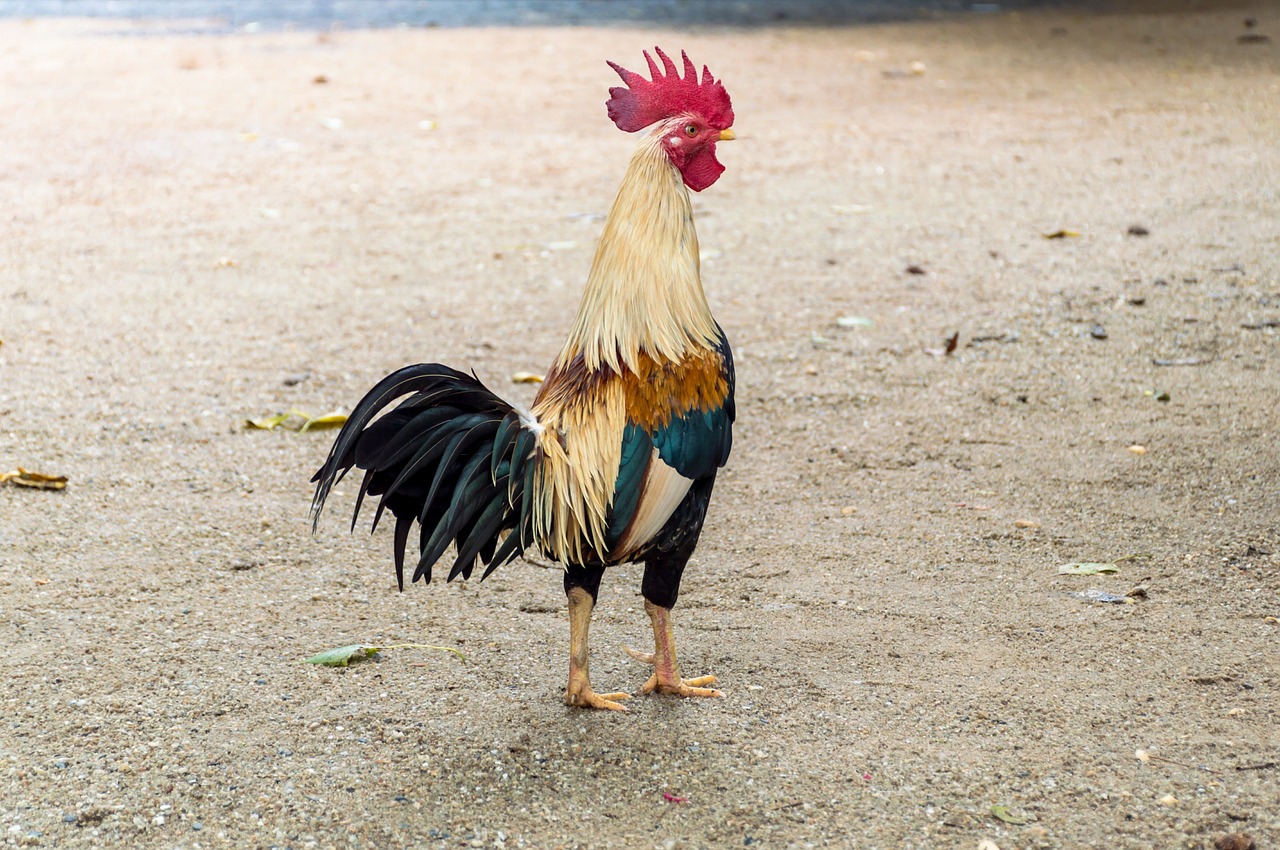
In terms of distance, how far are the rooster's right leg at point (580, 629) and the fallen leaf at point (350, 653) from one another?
454 millimetres

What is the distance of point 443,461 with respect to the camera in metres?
2.93

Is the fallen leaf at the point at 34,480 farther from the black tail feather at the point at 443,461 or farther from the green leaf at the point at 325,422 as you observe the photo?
the black tail feather at the point at 443,461

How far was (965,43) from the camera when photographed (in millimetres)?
13242

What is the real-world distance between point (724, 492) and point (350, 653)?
1668 mm

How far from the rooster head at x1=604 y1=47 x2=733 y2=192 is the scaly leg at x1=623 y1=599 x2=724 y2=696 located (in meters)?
1.12

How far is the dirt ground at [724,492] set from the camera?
10.0 ft

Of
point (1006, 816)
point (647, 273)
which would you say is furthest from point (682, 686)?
point (647, 273)

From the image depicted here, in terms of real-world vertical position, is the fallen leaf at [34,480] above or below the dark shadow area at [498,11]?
below

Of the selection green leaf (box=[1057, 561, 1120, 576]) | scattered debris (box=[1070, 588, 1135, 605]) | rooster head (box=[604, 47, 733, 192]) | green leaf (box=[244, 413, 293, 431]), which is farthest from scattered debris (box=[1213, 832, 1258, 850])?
green leaf (box=[244, 413, 293, 431])

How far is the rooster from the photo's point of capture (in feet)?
9.87

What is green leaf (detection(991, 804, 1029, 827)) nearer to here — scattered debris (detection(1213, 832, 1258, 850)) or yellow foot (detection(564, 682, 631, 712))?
scattered debris (detection(1213, 832, 1258, 850))

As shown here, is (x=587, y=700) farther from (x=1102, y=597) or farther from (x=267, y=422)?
(x=267, y=422)

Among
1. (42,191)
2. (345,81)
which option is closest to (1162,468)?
(42,191)

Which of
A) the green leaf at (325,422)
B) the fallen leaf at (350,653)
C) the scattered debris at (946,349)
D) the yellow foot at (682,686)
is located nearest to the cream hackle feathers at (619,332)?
the yellow foot at (682,686)
